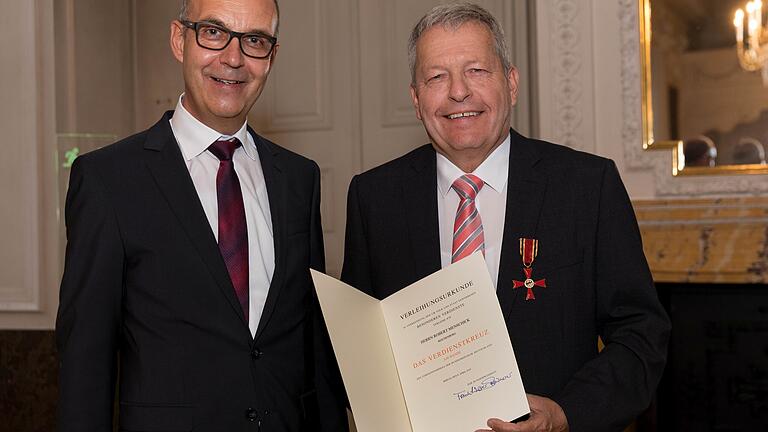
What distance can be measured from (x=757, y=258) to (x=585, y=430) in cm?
213

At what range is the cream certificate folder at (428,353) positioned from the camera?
4.80 feet

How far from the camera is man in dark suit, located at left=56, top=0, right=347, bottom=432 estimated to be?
1682 millimetres

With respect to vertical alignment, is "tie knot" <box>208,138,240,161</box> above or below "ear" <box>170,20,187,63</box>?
below

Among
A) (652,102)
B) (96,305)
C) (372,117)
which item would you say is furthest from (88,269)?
(372,117)

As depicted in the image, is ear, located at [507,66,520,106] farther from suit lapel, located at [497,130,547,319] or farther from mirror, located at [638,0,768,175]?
mirror, located at [638,0,768,175]

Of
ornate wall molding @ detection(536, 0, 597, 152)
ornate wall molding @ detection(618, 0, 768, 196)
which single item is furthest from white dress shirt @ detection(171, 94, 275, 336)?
ornate wall molding @ detection(618, 0, 768, 196)

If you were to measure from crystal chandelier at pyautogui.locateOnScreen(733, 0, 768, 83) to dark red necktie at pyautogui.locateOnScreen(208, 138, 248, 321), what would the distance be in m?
2.55

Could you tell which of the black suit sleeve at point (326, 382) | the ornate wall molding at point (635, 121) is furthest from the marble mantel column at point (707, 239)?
the black suit sleeve at point (326, 382)

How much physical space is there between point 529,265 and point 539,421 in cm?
35

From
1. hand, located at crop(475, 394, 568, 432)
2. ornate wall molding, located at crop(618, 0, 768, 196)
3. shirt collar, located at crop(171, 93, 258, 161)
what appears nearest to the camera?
hand, located at crop(475, 394, 568, 432)

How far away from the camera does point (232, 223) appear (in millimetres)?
1780

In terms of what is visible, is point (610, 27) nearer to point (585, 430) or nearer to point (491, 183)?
point (491, 183)
